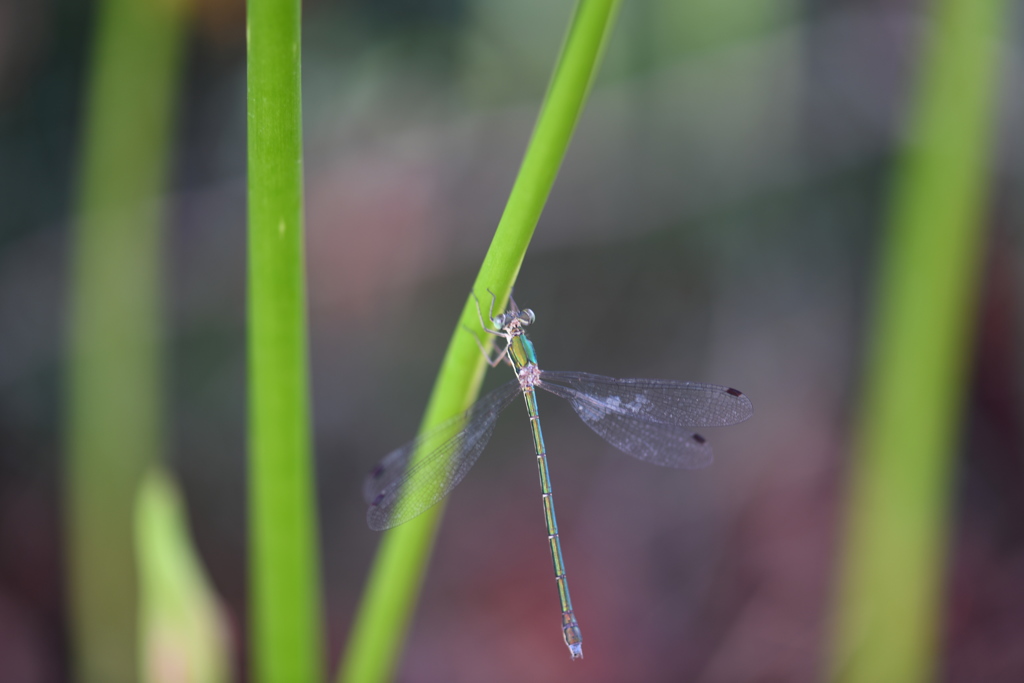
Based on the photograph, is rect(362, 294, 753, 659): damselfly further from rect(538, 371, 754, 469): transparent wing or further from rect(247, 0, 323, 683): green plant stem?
rect(247, 0, 323, 683): green plant stem

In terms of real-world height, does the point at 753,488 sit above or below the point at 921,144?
below

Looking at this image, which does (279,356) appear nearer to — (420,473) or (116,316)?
(420,473)

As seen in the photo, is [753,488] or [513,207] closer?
[513,207]

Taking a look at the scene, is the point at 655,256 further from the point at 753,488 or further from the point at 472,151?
the point at 753,488

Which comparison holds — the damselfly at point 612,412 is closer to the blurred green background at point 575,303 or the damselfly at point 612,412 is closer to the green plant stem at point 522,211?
the green plant stem at point 522,211

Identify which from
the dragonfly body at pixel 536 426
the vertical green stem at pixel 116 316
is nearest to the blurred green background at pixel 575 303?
the vertical green stem at pixel 116 316

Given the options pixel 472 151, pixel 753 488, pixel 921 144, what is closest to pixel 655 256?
pixel 472 151

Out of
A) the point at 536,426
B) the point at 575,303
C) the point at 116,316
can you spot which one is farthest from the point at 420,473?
the point at 575,303
